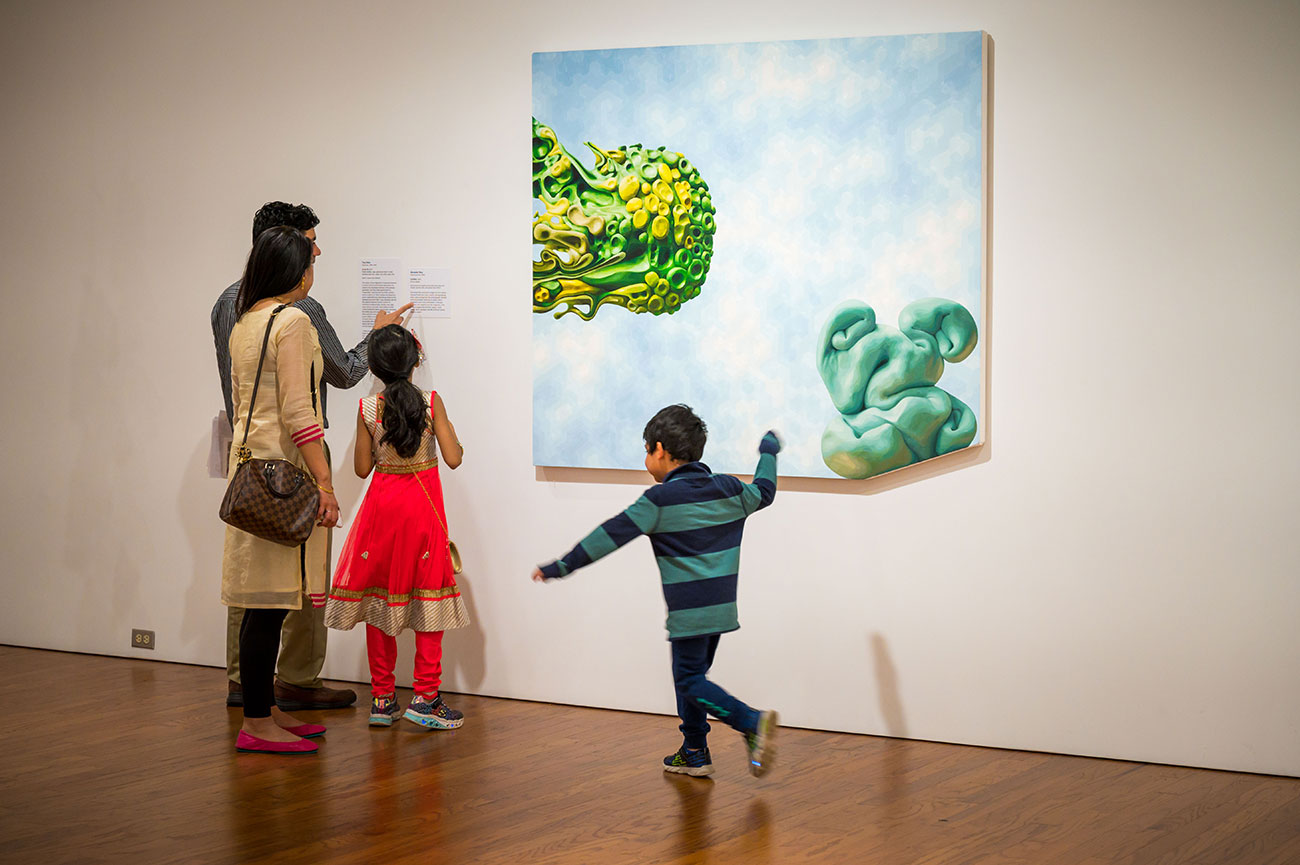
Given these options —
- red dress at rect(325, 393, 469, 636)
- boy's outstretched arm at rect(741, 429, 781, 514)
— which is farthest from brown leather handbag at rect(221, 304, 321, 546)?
boy's outstretched arm at rect(741, 429, 781, 514)

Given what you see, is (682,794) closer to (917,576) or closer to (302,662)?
(917,576)

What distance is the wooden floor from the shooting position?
2.98 metres

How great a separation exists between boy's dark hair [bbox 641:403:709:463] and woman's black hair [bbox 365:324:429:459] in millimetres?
961

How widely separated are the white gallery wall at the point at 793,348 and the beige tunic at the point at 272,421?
107 cm

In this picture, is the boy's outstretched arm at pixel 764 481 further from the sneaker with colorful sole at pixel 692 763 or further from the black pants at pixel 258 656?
the black pants at pixel 258 656

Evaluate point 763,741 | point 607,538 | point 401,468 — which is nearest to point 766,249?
point 607,538

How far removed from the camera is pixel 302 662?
175 inches

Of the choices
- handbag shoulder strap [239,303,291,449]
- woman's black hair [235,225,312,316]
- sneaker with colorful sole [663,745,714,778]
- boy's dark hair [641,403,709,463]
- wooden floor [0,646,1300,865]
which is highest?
woman's black hair [235,225,312,316]

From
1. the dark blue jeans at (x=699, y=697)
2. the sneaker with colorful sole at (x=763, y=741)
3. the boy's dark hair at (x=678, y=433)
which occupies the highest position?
the boy's dark hair at (x=678, y=433)

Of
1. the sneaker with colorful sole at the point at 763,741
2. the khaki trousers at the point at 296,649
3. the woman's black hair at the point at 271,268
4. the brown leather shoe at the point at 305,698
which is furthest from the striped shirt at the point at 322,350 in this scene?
the sneaker with colorful sole at the point at 763,741

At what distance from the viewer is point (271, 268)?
3.66 metres

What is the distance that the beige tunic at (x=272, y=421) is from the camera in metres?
3.58

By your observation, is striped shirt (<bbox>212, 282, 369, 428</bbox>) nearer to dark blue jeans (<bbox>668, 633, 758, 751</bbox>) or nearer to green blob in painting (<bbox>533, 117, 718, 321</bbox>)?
green blob in painting (<bbox>533, 117, 718, 321</bbox>)

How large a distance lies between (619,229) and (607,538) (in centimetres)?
143
